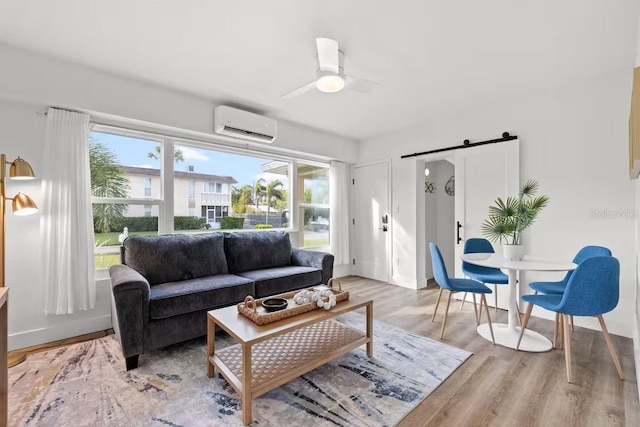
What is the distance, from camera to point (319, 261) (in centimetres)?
349

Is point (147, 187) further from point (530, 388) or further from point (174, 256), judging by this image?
point (530, 388)

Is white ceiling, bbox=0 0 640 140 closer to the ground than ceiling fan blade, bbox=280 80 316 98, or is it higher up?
higher up

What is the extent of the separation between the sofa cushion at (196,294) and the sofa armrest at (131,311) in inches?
3.3

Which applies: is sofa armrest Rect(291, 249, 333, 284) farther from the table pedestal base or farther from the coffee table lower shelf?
the table pedestal base

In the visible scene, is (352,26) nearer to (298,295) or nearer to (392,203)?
(298,295)

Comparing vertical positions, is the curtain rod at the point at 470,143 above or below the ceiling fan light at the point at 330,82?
below

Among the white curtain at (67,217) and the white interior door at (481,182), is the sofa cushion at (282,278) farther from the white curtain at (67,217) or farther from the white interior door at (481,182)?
the white interior door at (481,182)

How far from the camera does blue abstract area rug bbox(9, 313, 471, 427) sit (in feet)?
5.32

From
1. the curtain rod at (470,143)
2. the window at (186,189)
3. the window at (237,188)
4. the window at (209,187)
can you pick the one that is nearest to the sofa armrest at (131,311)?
the window at (186,189)

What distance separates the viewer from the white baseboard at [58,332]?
246cm

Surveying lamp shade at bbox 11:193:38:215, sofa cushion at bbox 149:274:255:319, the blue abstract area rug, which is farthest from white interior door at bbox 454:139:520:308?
lamp shade at bbox 11:193:38:215

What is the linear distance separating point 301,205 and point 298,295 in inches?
106

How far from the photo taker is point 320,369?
2125mm

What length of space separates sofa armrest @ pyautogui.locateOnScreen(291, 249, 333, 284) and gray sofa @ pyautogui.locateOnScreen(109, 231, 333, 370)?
12 millimetres
